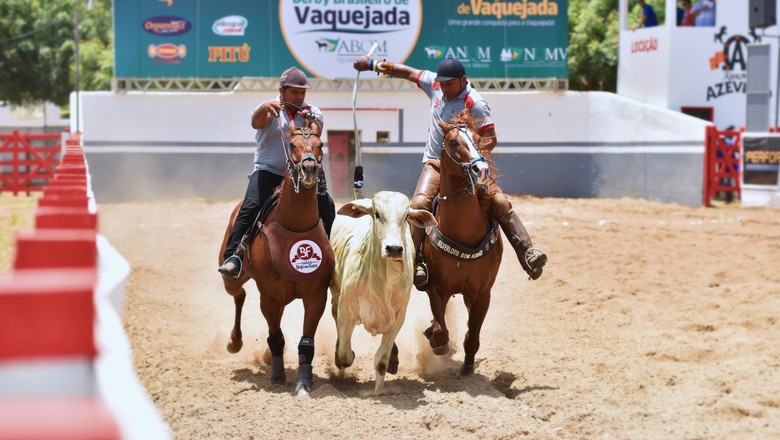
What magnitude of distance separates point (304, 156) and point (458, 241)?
58.5 inches

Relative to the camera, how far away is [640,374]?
8.12 m

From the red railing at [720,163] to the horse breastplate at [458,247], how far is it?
15352 millimetres

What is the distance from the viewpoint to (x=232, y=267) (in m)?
7.71

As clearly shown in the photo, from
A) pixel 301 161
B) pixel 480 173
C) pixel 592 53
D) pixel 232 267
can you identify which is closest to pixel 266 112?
pixel 301 161

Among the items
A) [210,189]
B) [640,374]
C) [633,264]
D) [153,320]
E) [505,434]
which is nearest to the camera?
[505,434]

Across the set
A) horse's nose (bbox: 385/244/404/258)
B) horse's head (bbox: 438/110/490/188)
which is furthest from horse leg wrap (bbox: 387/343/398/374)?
horse's nose (bbox: 385/244/404/258)

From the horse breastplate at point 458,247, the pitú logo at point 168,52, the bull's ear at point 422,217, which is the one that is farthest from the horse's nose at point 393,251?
the pitú logo at point 168,52

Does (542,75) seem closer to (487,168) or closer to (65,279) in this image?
(487,168)

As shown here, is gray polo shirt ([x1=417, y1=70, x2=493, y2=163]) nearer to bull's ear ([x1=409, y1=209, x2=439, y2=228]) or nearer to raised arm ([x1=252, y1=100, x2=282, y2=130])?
bull's ear ([x1=409, y1=209, x2=439, y2=228])

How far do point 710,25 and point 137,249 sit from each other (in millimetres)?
15493

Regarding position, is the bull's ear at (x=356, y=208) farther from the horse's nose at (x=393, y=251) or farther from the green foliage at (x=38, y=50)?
the green foliage at (x=38, y=50)

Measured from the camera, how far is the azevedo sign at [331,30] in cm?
2319

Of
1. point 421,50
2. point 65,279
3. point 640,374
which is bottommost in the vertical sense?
point 640,374

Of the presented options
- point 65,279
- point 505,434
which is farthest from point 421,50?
point 65,279
